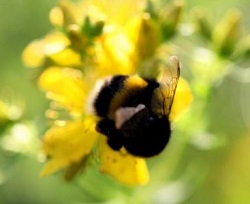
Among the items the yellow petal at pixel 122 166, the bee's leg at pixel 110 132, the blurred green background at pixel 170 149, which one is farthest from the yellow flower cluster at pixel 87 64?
the blurred green background at pixel 170 149

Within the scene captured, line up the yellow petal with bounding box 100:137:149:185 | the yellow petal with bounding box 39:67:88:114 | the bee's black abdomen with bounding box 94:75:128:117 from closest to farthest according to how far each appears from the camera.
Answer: the bee's black abdomen with bounding box 94:75:128:117
the yellow petal with bounding box 100:137:149:185
the yellow petal with bounding box 39:67:88:114

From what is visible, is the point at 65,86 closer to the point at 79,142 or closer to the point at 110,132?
the point at 79,142

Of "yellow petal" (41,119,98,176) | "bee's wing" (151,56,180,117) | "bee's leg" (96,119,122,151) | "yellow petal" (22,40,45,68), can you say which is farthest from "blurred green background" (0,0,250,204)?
"bee's wing" (151,56,180,117)

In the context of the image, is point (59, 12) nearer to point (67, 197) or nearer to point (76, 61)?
point (76, 61)

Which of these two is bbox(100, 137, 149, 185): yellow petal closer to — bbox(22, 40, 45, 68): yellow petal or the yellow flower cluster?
the yellow flower cluster

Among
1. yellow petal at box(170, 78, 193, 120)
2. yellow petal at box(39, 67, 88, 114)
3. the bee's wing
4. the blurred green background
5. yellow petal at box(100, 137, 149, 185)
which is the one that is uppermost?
the bee's wing

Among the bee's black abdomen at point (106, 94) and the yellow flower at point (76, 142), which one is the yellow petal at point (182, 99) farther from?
the bee's black abdomen at point (106, 94)
